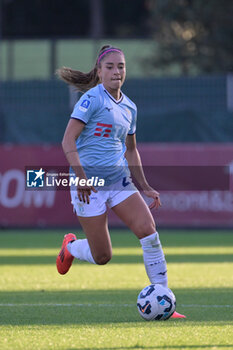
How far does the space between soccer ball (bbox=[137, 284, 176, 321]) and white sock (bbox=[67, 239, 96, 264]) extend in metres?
0.79

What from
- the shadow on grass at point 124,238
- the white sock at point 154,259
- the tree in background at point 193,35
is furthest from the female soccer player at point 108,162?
the tree in background at point 193,35

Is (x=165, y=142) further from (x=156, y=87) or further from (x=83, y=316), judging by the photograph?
(x=83, y=316)

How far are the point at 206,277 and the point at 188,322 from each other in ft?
13.4

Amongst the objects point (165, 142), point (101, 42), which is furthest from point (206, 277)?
point (101, 42)

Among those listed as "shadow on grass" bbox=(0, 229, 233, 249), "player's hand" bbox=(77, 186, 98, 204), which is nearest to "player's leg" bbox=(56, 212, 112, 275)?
"player's hand" bbox=(77, 186, 98, 204)

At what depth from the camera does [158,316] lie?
815 cm

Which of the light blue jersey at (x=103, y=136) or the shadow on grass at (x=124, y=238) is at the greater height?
the light blue jersey at (x=103, y=136)

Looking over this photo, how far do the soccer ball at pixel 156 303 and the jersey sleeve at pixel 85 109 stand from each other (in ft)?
5.01

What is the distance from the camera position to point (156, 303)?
8031 millimetres

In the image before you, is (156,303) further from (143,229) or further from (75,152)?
(75,152)

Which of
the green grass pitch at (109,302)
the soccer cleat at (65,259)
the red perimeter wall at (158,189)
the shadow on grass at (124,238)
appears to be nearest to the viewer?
the green grass pitch at (109,302)

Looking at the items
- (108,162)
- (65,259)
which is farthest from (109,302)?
(108,162)

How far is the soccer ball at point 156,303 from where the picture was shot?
26.3 feet

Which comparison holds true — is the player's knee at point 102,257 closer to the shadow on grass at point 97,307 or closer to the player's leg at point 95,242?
the player's leg at point 95,242
